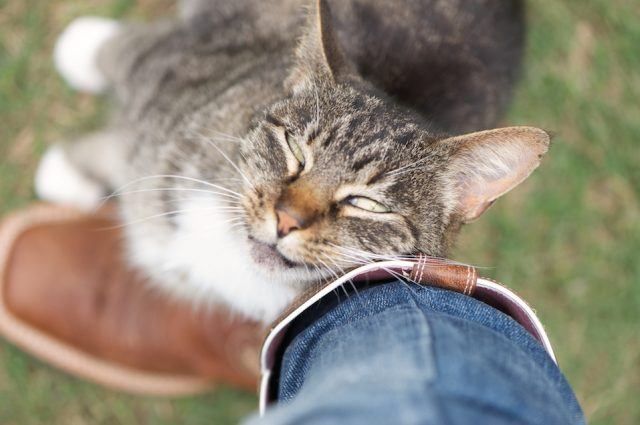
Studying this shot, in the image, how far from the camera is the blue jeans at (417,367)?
2.82ft

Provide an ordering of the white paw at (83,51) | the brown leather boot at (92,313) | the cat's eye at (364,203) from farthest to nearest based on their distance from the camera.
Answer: the white paw at (83,51) < the brown leather boot at (92,313) < the cat's eye at (364,203)

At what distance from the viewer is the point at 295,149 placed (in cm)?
135

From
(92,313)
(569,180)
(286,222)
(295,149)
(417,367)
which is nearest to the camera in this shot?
(417,367)

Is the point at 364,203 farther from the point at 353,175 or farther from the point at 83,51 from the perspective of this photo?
the point at 83,51

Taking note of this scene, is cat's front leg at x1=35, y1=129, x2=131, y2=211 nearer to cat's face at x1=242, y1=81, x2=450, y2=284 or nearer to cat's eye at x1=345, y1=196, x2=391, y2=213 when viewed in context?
cat's face at x1=242, y1=81, x2=450, y2=284

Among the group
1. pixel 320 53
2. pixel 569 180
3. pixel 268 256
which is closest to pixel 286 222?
pixel 268 256

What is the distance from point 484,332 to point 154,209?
1.01 m

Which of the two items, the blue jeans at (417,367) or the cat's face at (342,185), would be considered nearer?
the blue jeans at (417,367)

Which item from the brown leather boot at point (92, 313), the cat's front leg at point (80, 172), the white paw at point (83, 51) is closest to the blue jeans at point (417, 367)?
the brown leather boot at point (92, 313)

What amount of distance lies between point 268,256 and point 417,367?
52 cm

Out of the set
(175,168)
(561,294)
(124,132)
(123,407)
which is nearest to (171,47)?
(124,132)

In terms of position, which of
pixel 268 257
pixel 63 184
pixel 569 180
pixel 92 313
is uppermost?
pixel 268 257

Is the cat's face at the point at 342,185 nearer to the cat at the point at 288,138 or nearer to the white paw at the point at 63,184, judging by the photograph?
the cat at the point at 288,138

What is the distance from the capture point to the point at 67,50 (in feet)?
7.23
